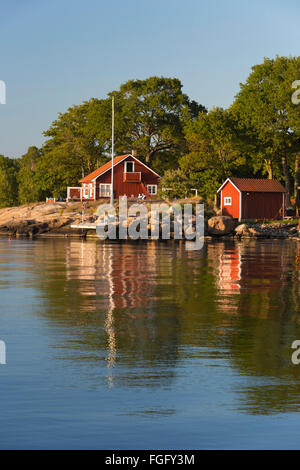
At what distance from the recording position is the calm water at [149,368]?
8.29 m

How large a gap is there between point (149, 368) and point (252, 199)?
75.9 meters

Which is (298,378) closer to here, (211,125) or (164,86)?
(211,125)

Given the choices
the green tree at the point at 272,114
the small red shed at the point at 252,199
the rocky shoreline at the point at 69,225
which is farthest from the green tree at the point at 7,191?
the small red shed at the point at 252,199

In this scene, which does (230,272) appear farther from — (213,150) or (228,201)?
(213,150)

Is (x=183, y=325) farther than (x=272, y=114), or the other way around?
(x=272, y=114)

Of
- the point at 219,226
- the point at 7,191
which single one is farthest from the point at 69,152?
the point at 219,226

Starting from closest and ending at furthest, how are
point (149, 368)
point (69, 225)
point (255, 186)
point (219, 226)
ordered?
point (149, 368), point (219, 226), point (69, 225), point (255, 186)

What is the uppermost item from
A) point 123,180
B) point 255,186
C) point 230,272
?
point 123,180

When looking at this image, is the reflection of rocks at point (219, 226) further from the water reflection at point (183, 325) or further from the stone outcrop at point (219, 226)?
the water reflection at point (183, 325)

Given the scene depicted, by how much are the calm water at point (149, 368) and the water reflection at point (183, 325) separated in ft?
0.10

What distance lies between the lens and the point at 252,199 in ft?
282

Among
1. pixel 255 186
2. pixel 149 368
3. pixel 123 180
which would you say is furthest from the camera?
pixel 123 180

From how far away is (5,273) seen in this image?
30094mm
